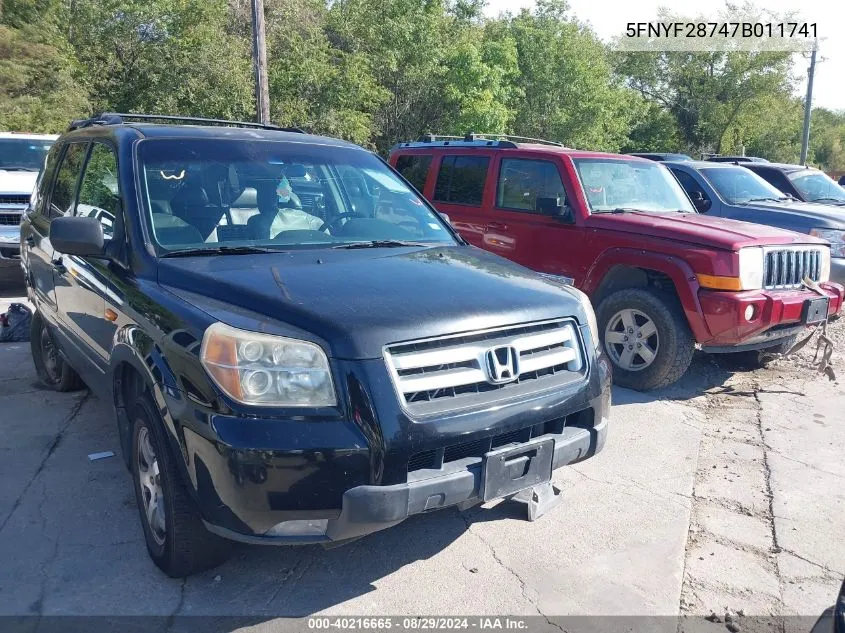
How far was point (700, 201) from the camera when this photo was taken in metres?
9.42

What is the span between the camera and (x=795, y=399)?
602cm

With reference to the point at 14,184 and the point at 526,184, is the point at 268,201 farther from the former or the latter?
the point at 14,184

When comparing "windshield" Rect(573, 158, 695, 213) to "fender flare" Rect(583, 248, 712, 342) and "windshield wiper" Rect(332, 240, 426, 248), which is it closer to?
"fender flare" Rect(583, 248, 712, 342)

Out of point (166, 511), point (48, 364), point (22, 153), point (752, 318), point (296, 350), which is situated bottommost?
point (48, 364)

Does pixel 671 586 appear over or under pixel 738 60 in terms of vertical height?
under

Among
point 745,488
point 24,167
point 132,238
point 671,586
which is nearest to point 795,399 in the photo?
point 745,488

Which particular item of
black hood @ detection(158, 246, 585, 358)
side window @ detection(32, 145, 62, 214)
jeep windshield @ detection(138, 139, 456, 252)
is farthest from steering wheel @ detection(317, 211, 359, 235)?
side window @ detection(32, 145, 62, 214)

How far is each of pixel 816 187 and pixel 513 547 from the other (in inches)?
400

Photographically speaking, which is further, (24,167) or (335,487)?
(24,167)

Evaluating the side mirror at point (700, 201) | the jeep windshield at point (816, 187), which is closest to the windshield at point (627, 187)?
the side mirror at point (700, 201)

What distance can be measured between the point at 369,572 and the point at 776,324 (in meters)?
3.98

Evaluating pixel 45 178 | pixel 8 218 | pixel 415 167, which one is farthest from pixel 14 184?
pixel 415 167

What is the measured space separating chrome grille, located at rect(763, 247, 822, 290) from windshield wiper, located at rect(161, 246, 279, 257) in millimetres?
4069

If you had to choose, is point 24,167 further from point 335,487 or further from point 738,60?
point 738,60
